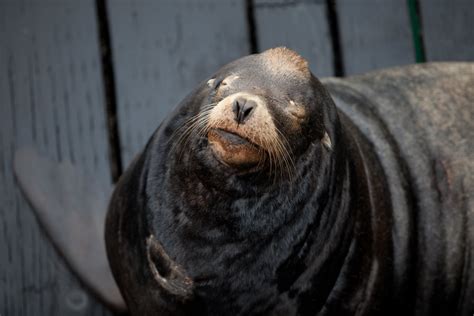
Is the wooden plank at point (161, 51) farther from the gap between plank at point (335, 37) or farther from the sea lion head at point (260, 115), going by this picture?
the sea lion head at point (260, 115)

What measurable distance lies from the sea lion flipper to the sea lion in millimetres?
250

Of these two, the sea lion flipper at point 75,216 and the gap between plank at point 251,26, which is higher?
the gap between plank at point 251,26

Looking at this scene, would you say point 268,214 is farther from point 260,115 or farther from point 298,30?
point 298,30

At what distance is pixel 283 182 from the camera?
2121 millimetres

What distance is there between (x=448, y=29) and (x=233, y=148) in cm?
179

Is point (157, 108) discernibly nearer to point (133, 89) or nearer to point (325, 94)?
point (133, 89)

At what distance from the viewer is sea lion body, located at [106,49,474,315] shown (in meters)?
2.10

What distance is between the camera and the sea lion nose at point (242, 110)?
1.97 m

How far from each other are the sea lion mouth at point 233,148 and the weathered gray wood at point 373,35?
1.40 m

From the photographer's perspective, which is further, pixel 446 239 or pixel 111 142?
pixel 111 142

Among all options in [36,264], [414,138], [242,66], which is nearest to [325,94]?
[242,66]

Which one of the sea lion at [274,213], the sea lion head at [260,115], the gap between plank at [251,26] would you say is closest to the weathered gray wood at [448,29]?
the gap between plank at [251,26]

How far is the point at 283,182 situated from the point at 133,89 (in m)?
1.13

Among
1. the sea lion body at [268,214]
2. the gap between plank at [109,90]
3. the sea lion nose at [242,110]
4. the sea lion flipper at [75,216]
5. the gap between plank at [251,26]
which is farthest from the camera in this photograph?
the gap between plank at [251,26]
